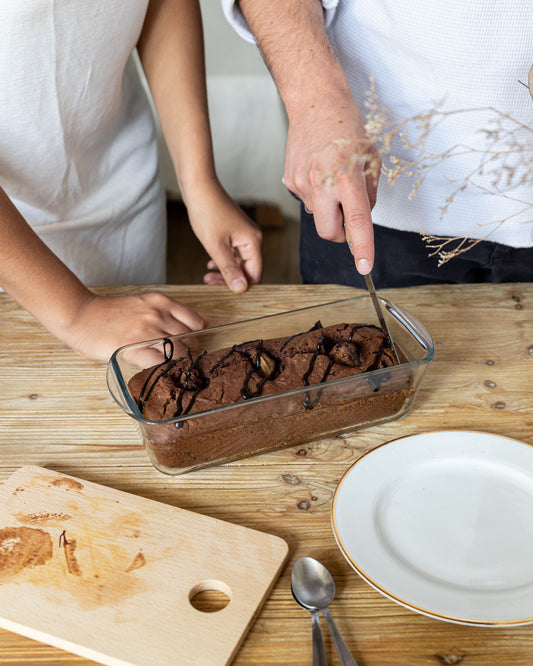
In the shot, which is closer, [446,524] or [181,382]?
[446,524]

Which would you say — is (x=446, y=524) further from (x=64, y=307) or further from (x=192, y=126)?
(x=192, y=126)

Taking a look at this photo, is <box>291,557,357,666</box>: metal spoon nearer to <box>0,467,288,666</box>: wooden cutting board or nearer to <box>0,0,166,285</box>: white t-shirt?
<box>0,467,288,666</box>: wooden cutting board

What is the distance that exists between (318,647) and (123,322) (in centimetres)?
58

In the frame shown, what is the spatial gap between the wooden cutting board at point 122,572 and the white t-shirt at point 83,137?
0.64 m

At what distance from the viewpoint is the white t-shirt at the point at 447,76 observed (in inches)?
38.2

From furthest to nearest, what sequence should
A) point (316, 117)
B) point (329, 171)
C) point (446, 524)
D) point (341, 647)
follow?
point (316, 117)
point (329, 171)
point (446, 524)
point (341, 647)

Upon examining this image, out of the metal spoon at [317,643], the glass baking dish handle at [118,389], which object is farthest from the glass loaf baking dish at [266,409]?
the metal spoon at [317,643]

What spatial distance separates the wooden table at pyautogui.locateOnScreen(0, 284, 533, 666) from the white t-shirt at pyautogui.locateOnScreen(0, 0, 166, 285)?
0.74 feet

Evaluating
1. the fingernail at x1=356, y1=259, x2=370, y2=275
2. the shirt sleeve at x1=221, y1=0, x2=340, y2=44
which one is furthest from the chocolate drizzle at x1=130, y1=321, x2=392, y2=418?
the shirt sleeve at x1=221, y1=0, x2=340, y2=44

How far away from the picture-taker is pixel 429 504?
73 centimetres

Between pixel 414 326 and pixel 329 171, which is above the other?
pixel 329 171

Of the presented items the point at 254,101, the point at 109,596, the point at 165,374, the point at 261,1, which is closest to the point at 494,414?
the point at 165,374

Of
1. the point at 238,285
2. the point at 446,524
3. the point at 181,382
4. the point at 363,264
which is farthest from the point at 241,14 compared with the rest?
the point at 446,524

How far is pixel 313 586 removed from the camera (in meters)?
0.64
